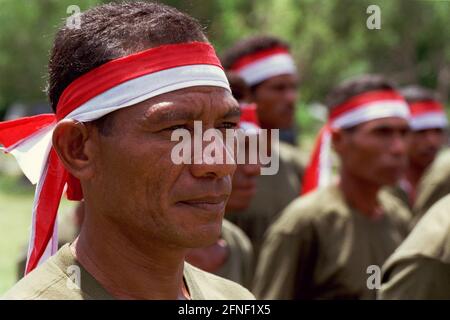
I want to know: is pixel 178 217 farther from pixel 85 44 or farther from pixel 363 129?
pixel 363 129

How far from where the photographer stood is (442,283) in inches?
136

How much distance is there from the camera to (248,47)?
7.48m

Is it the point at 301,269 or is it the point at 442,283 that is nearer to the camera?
the point at 442,283

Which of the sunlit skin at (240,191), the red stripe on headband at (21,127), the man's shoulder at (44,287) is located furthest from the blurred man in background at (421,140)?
the man's shoulder at (44,287)

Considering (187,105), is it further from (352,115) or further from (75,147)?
(352,115)

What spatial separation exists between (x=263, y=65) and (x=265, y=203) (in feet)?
4.35

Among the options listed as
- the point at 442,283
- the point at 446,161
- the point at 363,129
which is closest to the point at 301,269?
the point at 363,129

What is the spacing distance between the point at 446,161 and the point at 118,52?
5175mm

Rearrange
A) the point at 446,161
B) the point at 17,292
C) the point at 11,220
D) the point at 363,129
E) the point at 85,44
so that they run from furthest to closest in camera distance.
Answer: the point at 11,220 < the point at 446,161 < the point at 363,129 < the point at 85,44 < the point at 17,292

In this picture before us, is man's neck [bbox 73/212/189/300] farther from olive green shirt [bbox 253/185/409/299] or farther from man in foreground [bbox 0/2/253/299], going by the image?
olive green shirt [bbox 253/185/409/299]

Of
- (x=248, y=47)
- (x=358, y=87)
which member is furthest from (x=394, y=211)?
(x=248, y=47)

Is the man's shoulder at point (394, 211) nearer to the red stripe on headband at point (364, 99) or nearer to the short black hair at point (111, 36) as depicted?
the red stripe on headband at point (364, 99)

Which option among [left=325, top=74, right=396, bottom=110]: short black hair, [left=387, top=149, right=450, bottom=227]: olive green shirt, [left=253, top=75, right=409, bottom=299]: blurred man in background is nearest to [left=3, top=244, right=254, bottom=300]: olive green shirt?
[left=253, top=75, right=409, bottom=299]: blurred man in background
